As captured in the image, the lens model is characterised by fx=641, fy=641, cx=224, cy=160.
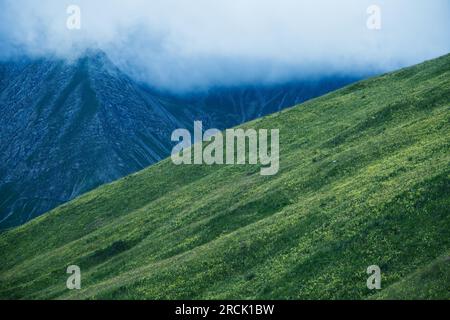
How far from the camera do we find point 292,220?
5072 centimetres

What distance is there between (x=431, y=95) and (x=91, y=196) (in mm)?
50568

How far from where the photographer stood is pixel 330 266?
131 feet

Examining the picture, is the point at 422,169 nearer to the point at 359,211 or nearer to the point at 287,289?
the point at 359,211

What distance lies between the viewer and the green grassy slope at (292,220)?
129 ft

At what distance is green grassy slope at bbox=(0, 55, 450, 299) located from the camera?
39438mm

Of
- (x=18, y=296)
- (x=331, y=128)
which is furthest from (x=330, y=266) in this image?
(x=331, y=128)

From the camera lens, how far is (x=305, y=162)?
6969 cm

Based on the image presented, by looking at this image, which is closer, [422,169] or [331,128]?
[422,169]

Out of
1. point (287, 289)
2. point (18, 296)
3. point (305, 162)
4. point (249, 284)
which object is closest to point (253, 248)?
point (249, 284)

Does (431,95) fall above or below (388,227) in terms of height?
above
